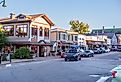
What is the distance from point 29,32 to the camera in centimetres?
5747

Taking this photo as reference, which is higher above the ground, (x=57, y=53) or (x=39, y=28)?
(x=39, y=28)

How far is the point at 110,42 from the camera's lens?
127 meters

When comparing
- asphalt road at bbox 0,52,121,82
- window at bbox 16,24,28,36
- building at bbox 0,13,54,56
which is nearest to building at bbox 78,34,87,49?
building at bbox 0,13,54,56

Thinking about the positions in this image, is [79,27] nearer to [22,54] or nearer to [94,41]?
[94,41]

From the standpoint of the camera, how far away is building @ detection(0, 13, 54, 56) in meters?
57.9

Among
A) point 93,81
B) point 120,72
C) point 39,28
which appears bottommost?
point 93,81

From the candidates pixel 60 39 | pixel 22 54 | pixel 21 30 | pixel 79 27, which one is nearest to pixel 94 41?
pixel 79 27

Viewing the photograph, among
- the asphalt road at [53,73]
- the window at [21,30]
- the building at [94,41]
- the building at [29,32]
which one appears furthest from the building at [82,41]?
the asphalt road at [53,73]

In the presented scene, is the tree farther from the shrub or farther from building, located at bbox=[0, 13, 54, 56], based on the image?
the shrub

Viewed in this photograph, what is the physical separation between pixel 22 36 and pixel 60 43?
46.0 ft

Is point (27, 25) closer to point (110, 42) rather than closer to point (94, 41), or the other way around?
point (94, 41)

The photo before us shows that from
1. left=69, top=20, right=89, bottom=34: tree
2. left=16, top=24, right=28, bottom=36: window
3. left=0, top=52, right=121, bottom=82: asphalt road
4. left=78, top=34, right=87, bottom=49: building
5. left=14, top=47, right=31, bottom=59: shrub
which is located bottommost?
left=0, top=52, right=121, bottom=82: asphalt road

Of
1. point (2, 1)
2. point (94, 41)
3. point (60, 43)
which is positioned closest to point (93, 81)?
point (2, 1)

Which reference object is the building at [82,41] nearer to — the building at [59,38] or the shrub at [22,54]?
the building at [59,38]
